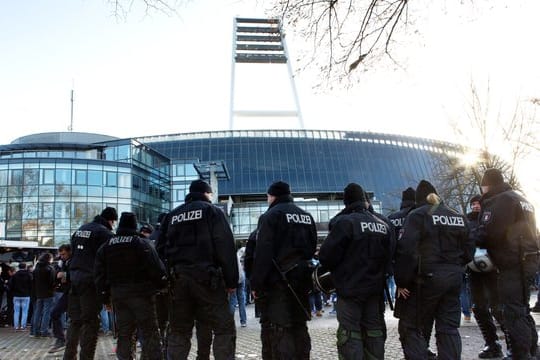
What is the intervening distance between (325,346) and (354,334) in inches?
114

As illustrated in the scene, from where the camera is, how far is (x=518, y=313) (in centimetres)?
512

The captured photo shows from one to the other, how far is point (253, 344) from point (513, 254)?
4.26m

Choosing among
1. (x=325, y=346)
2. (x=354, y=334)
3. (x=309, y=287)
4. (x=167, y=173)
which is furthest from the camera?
(x=167, y=173)

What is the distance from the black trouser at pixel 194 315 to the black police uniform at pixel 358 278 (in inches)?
41.6

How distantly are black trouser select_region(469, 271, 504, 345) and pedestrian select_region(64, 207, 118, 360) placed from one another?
474 cm

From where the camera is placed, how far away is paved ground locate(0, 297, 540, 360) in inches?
264

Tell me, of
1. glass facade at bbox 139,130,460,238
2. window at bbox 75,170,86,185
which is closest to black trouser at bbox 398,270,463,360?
window at bbox 75,170,86,185

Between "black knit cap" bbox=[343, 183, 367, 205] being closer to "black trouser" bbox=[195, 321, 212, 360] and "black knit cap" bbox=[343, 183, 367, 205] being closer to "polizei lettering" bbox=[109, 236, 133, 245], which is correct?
"black trouser" bbox=[195, 321, 212, 360]

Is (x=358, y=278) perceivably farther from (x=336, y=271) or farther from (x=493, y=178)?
(x=493, y=178)

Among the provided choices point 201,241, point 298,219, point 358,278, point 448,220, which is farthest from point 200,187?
point 448,220

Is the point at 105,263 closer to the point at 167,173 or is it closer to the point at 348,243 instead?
the point at 348,243

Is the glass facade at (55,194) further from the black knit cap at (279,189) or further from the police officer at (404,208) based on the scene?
the black knit cap at (279,189)

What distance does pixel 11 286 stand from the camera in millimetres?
12805

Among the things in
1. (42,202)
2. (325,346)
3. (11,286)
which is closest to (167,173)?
(42,202)
